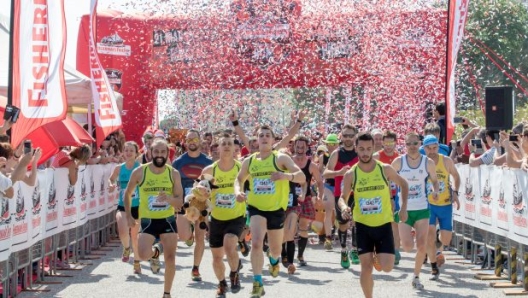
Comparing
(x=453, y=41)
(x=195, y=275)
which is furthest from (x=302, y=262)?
(x=453, y=41)

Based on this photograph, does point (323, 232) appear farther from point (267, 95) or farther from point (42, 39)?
point (267, 95)

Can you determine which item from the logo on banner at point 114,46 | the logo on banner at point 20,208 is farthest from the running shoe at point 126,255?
the logo on banner at point 114,46

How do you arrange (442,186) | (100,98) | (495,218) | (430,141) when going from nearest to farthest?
(430,141) < (442,186) < (495,218) < (100,98)

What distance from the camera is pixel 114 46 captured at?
3023 centimetres

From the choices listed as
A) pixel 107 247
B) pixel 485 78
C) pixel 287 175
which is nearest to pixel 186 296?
pixel 287 175

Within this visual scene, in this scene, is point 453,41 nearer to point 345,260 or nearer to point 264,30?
point 345,260

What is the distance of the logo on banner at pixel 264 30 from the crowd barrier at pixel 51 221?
8.44m

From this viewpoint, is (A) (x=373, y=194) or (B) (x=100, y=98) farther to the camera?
(B) (x=100, y=98)

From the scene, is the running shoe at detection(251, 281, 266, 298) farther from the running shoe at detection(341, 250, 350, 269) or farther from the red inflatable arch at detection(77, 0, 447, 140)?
the red inflatable arch at detection(77, 0, 447, 140)

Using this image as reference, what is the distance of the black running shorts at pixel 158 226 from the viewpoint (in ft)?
39.5

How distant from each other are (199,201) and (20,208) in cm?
208

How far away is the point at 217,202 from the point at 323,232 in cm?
779

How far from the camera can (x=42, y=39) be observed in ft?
43.3

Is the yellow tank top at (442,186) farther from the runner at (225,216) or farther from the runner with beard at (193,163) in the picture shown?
the runner at (225,216)
